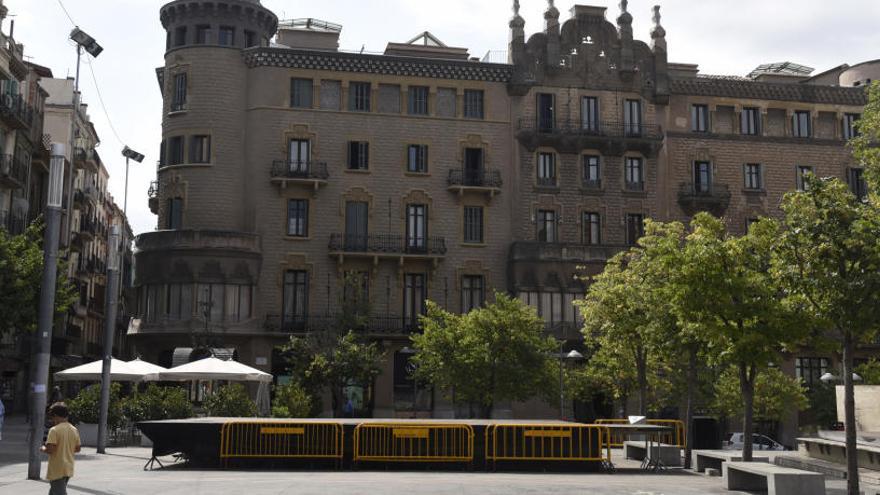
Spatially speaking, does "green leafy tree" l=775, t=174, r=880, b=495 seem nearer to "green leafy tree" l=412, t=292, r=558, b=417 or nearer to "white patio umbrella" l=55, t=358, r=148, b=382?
"green leafy tree" l=412, t=292, r=558, b=417

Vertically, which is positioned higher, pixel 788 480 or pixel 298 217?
pixel 298 217

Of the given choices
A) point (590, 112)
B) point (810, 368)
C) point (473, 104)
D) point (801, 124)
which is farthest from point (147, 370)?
point (801, 124)

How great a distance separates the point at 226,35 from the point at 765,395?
31.7m

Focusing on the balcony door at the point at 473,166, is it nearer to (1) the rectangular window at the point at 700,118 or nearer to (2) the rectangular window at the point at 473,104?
(2) the rectangular window at the point at 473,104

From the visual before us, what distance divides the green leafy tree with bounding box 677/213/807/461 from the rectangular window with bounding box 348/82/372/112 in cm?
3047

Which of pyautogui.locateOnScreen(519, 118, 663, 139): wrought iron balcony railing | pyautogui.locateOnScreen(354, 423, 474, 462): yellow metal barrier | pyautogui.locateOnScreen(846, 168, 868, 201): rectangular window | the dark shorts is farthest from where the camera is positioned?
pyautogui.locateOnScreen(846, 168, 868, 201): rectangular window

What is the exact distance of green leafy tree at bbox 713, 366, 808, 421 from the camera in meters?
43.7

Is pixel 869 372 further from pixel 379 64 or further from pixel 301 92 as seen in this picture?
pixel 301 92

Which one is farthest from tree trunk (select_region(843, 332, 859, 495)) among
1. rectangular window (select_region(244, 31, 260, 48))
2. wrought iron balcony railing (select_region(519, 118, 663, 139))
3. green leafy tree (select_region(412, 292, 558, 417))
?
rectangular window (select_region(244, 31, 260, 48))

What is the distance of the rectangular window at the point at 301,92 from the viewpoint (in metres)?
52.1

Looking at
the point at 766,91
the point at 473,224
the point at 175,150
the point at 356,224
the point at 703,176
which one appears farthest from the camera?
the point at 766,91

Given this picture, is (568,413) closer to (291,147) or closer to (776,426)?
(776,426)

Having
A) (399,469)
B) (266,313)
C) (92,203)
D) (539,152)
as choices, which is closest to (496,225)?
(539,152)

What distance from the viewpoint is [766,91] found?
186ft
